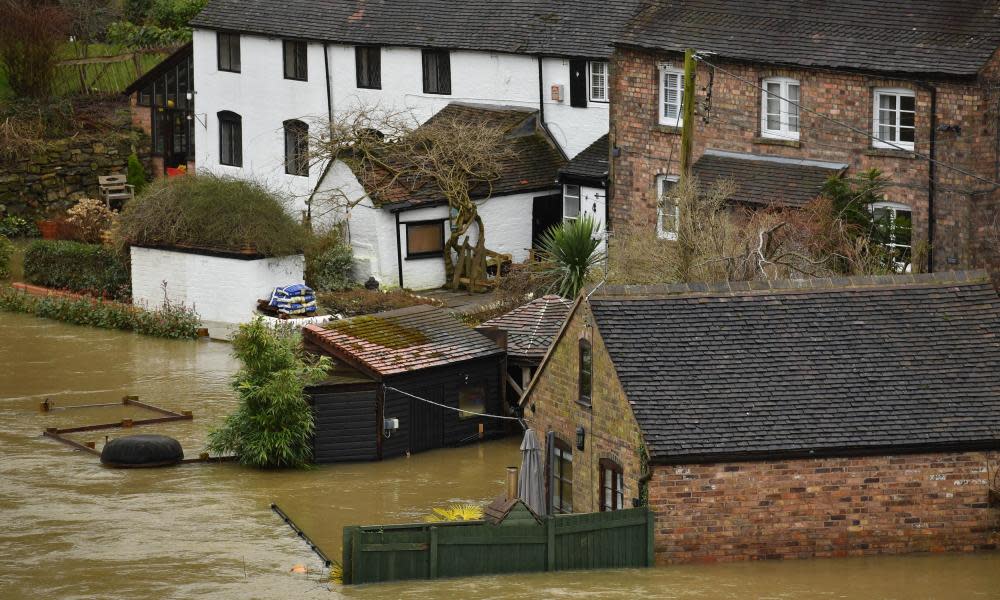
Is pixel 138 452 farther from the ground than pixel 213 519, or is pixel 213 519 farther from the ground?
pixel 138 452

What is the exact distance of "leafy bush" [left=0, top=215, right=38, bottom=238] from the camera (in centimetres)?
5638

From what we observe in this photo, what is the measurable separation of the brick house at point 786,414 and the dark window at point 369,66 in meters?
24.6

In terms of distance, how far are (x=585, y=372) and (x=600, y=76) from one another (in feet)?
68.4

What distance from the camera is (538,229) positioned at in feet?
160

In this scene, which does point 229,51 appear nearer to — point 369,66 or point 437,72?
point 369,66

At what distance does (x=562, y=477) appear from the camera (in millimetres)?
29906

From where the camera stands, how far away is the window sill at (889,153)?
129 ft

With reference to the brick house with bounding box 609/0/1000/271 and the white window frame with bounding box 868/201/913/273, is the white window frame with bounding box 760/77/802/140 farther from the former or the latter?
the white window frame with bounding box 868/201/913/273

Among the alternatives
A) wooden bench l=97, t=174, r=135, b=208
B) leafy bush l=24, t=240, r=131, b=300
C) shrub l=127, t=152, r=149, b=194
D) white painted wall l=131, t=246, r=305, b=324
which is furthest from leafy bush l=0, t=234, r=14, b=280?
white painted wall l=131, t=246, r=305, b=324

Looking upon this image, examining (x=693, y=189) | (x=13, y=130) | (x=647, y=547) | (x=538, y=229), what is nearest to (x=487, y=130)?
(x=538, y=229)

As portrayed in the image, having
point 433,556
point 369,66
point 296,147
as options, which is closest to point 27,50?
point 296,147

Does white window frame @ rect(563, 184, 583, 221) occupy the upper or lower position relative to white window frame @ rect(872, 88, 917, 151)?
lower

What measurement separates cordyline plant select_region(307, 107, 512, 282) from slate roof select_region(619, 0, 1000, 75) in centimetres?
583


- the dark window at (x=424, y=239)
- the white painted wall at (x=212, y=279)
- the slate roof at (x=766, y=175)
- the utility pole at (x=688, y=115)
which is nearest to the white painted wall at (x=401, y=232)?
the dark window at (x=424, y=239)
